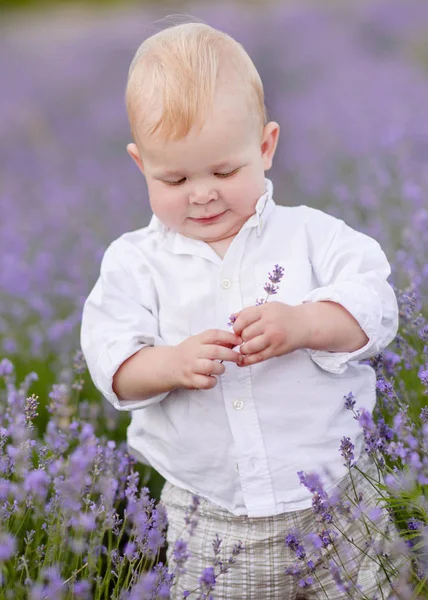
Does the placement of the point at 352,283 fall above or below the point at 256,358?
above

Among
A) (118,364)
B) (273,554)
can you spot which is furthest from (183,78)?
(273,554)

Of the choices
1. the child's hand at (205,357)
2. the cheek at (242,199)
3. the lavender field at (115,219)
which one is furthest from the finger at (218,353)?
the cheek at (242,199)

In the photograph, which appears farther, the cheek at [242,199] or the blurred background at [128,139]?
the blurred background at [128,139]

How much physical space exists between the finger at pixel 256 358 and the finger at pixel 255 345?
0.01 m

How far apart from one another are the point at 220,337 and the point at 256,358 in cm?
10

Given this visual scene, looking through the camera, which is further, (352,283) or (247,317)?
(352,283)

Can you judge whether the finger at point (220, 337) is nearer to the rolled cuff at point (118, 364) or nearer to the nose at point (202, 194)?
the rolled cuff at point (118, 364)

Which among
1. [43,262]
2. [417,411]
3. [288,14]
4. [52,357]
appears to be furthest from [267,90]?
[417,411]

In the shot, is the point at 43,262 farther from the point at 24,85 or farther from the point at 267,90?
the point at 24,85

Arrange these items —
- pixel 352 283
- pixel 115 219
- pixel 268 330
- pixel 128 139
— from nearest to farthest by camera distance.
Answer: pixel 268 330 → pixel 352 283 → pixel 115 219 → pixel 128 139

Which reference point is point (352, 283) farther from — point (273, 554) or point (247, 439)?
point (273, 554)

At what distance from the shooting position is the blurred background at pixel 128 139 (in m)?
3.90

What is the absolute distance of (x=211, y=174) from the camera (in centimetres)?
212

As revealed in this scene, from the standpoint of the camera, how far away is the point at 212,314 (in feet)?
7.27
